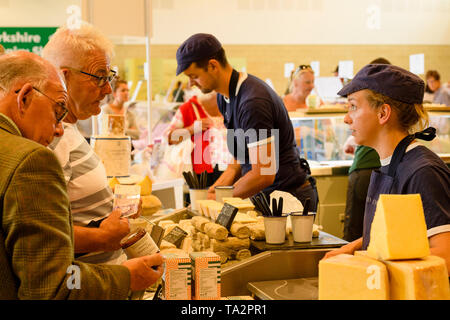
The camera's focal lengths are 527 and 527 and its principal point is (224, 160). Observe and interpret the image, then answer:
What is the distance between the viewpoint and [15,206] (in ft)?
3.79

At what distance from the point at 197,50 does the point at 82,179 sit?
4.93ft

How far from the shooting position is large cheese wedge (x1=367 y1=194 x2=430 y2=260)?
4.19 ft

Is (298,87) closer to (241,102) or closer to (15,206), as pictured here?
(241,102)

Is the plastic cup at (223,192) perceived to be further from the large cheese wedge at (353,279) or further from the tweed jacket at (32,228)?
the tweed jacket at (32,228)

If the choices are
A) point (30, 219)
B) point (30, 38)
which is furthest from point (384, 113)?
point (30, 38)

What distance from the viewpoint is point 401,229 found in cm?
129

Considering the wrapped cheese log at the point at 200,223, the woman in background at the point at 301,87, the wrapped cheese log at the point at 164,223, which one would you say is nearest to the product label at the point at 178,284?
the wrapped cheese log at the point at 200,223

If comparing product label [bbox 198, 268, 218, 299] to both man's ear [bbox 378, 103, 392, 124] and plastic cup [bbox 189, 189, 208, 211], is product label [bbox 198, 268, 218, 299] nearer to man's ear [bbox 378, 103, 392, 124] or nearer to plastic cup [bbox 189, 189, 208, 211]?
man's ear [bbox 378, 103, 392, 124]

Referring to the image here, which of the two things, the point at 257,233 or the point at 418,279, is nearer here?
the point at 418,279

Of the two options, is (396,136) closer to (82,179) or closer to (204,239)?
(204,239)

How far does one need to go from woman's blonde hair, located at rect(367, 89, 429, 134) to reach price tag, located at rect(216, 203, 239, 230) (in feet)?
2.49

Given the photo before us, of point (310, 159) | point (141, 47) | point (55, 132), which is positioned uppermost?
point (141, 47)

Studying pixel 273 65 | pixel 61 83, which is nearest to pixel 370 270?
pixel 61 83
